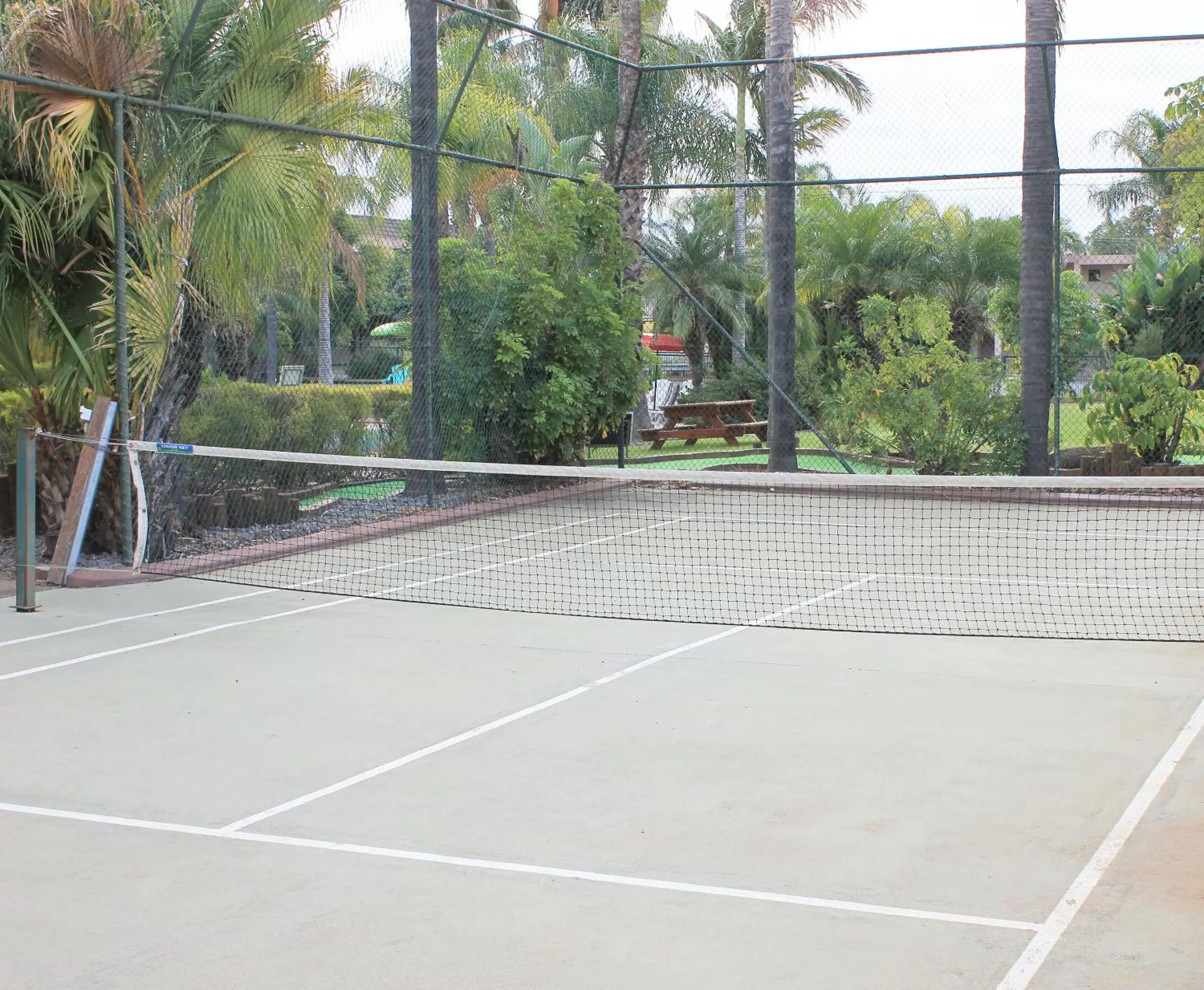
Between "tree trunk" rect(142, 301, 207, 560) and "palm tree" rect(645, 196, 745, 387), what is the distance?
19.7 meters

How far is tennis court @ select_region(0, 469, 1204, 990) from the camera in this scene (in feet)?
13.8

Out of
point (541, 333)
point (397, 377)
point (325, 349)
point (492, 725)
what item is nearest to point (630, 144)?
point (325, 349)

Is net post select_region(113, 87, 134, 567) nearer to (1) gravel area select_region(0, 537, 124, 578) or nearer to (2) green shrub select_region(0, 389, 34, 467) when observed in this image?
(1) gravel area select_region(0, 537, 124, 578)

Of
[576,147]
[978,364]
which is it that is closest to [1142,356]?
[978,364]

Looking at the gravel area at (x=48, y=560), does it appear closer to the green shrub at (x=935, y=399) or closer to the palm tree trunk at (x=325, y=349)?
the palm tree trunk at (x=325, y=349)

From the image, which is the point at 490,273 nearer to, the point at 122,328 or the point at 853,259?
the point at 122,328

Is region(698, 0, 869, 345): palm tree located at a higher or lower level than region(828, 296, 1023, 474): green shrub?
higher

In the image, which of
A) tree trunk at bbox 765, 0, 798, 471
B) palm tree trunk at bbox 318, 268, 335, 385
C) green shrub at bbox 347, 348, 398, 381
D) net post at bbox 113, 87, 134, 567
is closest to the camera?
net post at bbox 113, 87, 134, 567

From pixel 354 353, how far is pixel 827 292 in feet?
46.4

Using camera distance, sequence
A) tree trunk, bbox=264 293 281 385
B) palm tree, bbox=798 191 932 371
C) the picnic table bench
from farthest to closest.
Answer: palm tree, bbox=798 191 932 371 → the picnic table bench → tree trunk, bbox=264 293 281 385

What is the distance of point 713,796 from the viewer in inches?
223

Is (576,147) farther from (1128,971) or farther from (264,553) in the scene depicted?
(1128,971)

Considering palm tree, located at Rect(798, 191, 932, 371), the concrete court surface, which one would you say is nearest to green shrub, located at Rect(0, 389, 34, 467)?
the concrete court surface

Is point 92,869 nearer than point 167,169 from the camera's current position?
Yes
